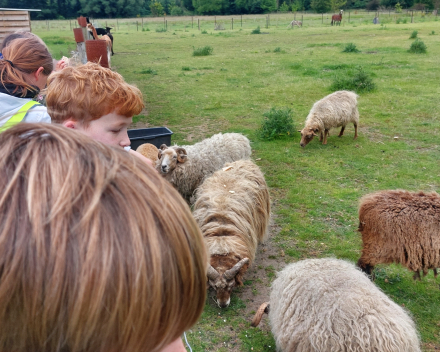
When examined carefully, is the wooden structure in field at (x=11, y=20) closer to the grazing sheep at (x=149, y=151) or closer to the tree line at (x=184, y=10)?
the grazing sheep at (x=149, y=151)

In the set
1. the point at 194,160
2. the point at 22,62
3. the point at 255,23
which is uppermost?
the point at 255,23

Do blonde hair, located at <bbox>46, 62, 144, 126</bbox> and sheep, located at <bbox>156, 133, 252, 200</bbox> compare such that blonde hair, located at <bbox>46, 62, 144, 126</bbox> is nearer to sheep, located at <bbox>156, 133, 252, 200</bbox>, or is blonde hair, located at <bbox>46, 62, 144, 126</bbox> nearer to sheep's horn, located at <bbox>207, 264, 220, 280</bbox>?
sheep's horn, located at <bbox>207, 264, 220, 280</bbox>

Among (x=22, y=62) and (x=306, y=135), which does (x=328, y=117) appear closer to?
(x=306, y=135)

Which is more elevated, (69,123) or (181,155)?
(69,123)

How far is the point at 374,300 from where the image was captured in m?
2.62

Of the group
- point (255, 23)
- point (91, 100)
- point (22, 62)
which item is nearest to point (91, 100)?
point (91, 100)

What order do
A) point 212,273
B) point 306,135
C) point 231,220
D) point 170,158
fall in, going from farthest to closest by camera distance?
point 306,135 → point 170,158 → point 231,220 → point 212,273

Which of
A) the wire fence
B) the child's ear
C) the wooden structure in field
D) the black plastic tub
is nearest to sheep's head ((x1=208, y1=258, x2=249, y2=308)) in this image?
the child's ear

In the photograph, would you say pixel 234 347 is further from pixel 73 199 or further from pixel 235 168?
pixel 73 199

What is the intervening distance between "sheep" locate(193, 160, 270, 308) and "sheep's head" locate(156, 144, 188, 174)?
3.41 feet

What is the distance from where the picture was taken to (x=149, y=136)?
650cm

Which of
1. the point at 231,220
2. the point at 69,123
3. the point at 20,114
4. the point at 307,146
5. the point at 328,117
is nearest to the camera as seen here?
the point at 69,123

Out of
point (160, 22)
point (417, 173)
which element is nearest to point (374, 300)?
point (417, 173)

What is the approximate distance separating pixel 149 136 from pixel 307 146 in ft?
12.7
